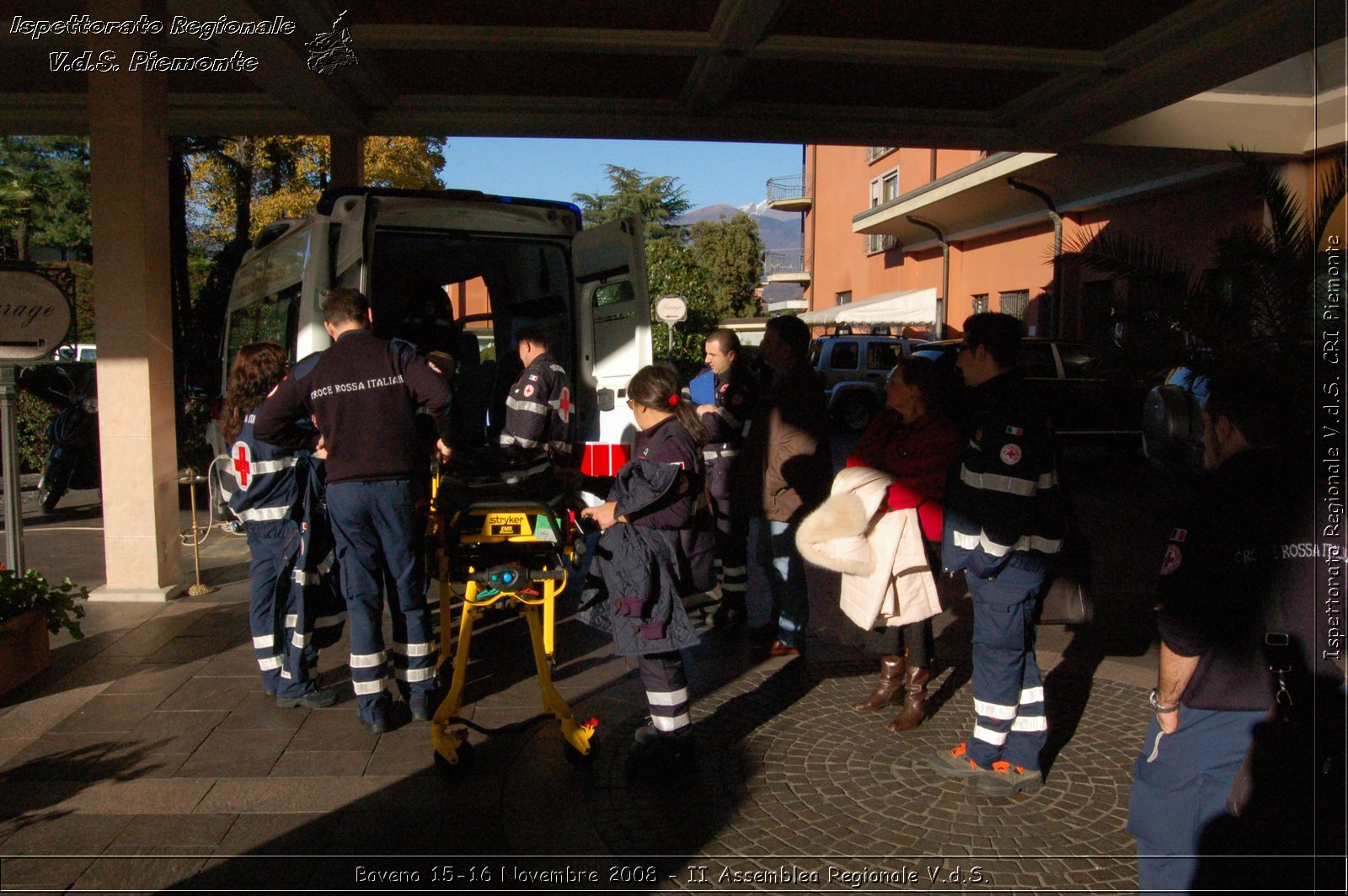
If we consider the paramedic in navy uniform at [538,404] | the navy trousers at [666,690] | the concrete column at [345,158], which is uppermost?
the concrete column at [345,158]

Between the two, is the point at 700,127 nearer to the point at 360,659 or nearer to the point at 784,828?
the point at 360,659

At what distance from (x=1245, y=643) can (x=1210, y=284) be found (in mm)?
1669

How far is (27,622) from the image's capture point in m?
5.04

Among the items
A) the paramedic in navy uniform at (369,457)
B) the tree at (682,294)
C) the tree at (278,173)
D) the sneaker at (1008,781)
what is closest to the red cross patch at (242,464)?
the paramedic in navy uniform at (369,457)

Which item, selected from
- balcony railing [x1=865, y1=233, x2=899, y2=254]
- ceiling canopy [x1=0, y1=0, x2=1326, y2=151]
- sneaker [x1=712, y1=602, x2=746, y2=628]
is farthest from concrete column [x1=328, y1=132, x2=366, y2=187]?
balcony railing [x1=865, y1=233, x2=899, y2=254]

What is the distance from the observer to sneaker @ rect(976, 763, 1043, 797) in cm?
380

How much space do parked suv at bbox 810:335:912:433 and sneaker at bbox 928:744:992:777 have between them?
15009 millimetres

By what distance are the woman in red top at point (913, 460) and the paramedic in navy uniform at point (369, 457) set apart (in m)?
2.04

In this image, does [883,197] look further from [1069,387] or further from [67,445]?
[67,445]

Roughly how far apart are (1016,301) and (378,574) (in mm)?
19882

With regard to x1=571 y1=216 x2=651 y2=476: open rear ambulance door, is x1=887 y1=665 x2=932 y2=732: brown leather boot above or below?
below

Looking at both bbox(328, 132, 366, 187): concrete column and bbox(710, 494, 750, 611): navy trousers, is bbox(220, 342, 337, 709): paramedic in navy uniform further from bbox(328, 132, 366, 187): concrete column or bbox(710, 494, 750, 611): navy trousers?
bbox(328, 132, 366, 187): concrete column

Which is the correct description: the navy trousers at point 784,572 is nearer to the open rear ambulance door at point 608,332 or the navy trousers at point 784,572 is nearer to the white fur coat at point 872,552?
the white fur coat at point 872,552

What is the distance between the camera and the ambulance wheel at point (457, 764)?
12.9ft
